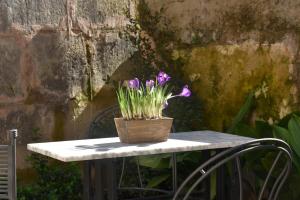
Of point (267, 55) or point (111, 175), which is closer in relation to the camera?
point (111, 175)

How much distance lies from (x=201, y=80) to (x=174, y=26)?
1.55 ft

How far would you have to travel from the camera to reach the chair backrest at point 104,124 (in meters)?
3.69

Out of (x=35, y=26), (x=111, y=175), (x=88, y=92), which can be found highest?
(x=35, y=26)

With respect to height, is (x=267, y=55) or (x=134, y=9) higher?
(x=134, y=9)

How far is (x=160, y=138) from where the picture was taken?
2771 mm

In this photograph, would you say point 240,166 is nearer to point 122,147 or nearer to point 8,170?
point 122,147

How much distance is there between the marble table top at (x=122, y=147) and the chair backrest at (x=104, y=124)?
734 millimetres

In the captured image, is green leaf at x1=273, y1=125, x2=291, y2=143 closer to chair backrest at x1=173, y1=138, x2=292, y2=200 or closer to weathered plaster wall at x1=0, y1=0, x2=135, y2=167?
chair backrest at x1=173, y1=138, x2=292, y2=200

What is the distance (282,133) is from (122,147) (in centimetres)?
117

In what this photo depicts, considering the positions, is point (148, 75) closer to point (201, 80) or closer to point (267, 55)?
point (201, 80)

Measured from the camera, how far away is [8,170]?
2.65 meters

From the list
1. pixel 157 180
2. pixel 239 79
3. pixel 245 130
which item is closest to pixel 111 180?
pixel 245 130

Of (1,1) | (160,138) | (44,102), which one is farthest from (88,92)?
(160,138)

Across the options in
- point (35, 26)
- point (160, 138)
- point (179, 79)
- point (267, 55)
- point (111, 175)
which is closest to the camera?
point (111, 175)
